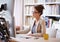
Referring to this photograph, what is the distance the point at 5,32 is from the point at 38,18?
51.1 inches

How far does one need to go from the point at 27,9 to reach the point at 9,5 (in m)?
Result: 2.25

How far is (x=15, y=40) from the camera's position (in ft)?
6.15

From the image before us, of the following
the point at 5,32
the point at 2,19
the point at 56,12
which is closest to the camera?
the point at 5,32

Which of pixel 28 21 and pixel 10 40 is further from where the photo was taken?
pixel 28 21

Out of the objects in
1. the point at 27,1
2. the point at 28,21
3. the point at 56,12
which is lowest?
the point at 28,21

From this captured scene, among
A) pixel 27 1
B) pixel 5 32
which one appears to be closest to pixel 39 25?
pixel 5 32

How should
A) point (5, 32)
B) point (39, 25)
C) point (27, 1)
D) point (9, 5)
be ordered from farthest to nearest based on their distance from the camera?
point (27, 1)
point (39, 25)
point (9, 5)
point (5, 32)

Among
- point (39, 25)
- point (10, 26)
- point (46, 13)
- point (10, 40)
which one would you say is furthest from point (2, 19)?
point (46, 13)

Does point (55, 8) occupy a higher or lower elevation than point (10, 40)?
higher

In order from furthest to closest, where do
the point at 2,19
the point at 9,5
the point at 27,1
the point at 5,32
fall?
the point at 27,1 → the point at 9,5 → the point at 2,19 → the point at 5,32

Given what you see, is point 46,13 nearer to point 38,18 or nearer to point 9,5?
point 38,18

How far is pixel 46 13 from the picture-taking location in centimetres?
393

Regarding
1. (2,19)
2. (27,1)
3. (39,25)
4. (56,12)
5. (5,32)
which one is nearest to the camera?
(5,32)

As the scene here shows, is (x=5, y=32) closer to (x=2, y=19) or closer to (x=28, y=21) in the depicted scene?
(x=2, y=19)
